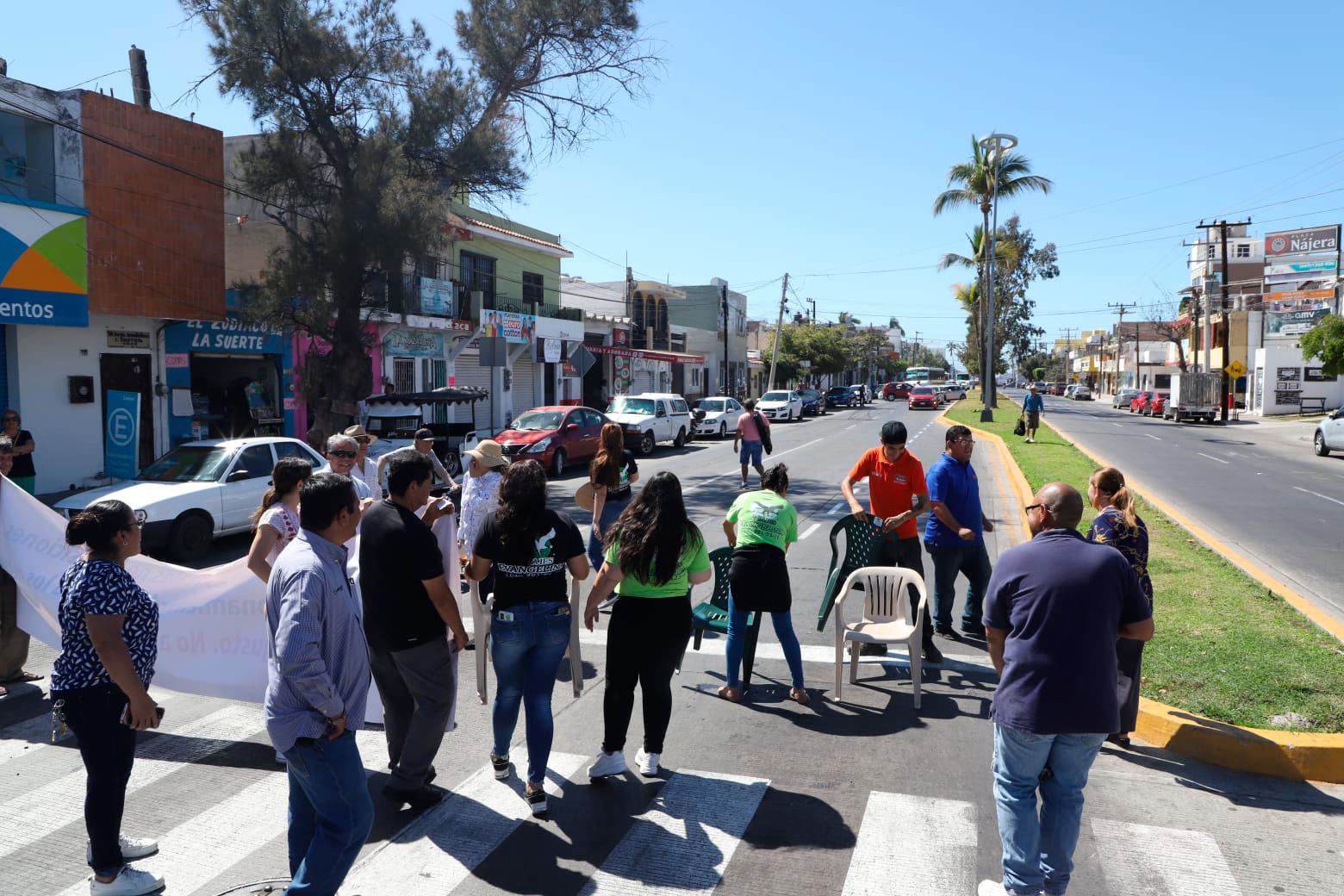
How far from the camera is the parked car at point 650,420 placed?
26.2 meters

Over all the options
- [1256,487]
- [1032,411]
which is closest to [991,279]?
[1032,411]

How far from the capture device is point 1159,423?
142ft

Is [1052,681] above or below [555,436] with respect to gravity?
below

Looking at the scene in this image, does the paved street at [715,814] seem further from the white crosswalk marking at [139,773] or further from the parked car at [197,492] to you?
the parked car at [197,492]

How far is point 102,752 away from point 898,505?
17.4 ft

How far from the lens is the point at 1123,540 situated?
5.34 metres

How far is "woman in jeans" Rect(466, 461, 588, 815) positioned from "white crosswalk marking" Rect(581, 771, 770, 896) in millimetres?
578

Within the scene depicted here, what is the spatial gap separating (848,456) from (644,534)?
66.9 feet

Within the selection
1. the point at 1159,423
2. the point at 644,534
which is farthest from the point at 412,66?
the point at 1159,423

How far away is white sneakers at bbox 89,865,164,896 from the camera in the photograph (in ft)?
12.6

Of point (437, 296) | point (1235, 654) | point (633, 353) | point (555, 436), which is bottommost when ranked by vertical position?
point (1235, 654)

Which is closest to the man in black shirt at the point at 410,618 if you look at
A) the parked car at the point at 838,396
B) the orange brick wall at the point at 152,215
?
the orange brick wall at the point at 152,215

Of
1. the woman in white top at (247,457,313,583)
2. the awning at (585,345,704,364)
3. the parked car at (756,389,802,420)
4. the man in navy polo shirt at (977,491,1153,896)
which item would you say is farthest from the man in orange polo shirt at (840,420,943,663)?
the parked car at (756,389,802,420)

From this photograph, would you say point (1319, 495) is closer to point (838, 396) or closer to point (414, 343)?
point (414, 343)
